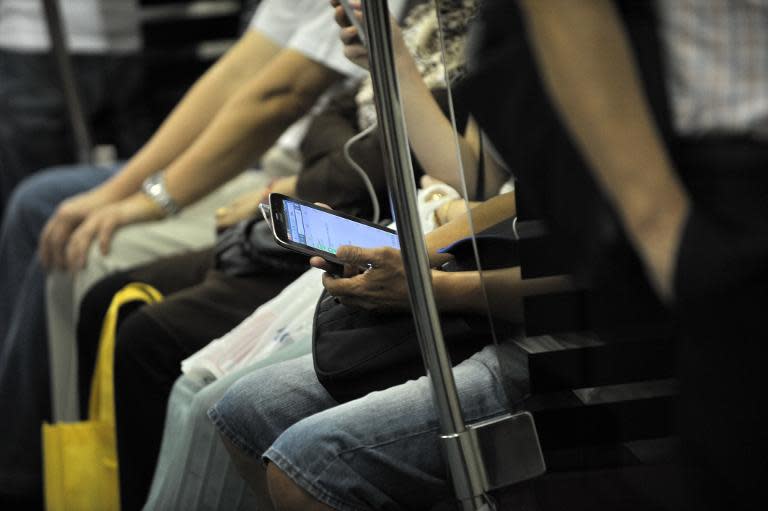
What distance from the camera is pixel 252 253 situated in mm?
1784

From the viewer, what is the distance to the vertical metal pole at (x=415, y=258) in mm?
982

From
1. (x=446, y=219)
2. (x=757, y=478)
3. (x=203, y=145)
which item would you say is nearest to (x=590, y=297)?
(x=757, y=478)

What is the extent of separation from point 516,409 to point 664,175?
385 millimetres

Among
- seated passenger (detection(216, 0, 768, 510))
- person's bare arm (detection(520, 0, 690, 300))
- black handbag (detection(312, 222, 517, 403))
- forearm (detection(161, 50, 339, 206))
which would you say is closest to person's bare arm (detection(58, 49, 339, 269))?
forearm (detection(161, 50, 339, 206))

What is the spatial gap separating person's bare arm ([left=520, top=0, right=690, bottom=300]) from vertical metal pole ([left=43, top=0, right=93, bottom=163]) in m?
2.65

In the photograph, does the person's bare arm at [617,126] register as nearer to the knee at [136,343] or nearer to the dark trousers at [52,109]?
the knee at [136,343]

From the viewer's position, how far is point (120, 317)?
1.90 metres

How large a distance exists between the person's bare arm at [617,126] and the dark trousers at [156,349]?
3.45ft

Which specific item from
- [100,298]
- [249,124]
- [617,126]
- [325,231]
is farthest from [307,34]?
[617,126]

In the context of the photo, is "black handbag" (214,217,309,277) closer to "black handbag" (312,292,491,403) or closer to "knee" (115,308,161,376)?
"knee" (115,308,161,376)

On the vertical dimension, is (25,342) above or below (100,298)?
below

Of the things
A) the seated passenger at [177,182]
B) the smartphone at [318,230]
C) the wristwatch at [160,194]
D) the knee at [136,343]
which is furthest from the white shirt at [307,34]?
the smartphone at [318,230]

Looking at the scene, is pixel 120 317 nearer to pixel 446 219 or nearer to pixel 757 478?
pixel 446 219

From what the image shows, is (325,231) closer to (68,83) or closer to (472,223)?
(472,223)
